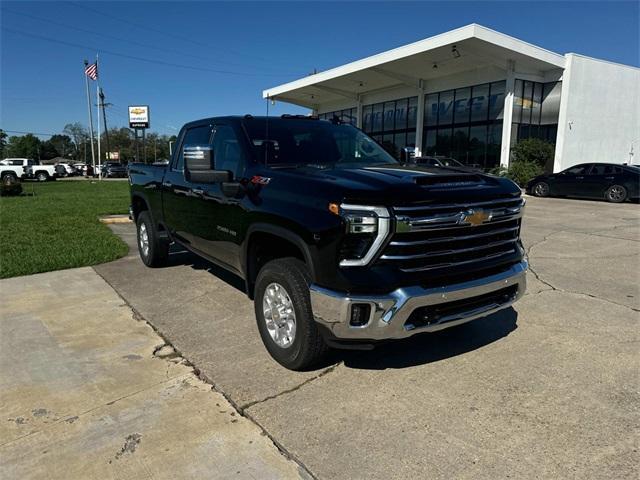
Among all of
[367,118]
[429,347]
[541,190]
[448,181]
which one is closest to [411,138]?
[367,118]

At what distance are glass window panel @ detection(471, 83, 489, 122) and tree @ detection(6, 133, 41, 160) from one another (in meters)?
A: 118

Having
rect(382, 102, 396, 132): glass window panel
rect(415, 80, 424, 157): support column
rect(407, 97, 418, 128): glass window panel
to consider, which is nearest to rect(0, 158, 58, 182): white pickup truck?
rect(382, 102, 396, 132): glass window panel

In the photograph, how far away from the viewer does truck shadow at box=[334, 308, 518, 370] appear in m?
3.71

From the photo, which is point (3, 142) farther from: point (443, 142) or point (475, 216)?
point (475, 216)

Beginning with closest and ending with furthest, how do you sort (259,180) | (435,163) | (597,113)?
1. (259,180)
2. (435,163)
3. (597,113)

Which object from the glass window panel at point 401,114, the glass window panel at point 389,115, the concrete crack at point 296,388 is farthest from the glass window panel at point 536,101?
the concrete crack at point 296,388

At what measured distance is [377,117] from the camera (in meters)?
35.2

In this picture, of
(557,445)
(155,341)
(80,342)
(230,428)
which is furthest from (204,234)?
(557,445)

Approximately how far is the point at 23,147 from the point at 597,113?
12768 cm

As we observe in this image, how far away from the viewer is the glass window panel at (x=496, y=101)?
25.4 metres

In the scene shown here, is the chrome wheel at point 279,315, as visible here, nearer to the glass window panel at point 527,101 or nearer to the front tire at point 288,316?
the front tire at point 288,316

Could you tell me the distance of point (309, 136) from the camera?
4574 millimetres

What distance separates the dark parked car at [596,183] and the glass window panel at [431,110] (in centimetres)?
1185

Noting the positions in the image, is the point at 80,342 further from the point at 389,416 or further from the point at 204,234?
the point at 389,416
